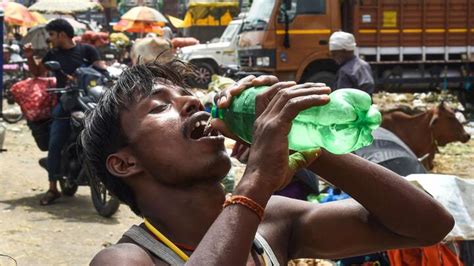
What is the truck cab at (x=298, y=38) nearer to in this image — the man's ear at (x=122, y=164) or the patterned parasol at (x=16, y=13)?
Answer: the patterned parasol at (x=16, y=13)

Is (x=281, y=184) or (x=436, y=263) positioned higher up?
(x=281, y=184)

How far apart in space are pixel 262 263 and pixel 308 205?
13.8 inches

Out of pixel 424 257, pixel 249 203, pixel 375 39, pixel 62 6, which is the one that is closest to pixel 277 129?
pixel 249 203

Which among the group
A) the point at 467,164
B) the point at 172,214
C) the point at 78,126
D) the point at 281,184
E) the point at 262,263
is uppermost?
the point at 281,184

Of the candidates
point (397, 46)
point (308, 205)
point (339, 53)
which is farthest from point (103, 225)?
point (397, 46)

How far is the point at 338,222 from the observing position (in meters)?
2.34

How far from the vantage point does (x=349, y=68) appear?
26.6 feet

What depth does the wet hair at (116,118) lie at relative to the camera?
7.20ft

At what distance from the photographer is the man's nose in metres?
2.18

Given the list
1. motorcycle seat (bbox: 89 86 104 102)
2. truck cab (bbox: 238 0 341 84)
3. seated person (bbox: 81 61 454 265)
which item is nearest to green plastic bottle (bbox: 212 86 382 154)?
seated person (bbox: 81 61 454 265)

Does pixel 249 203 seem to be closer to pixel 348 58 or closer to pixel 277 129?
pixel 277 129

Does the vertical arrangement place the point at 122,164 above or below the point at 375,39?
above

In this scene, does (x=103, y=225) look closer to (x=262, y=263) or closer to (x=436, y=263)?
(x=436, y=263)

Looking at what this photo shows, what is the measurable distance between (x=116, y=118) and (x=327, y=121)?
0.58 metres
